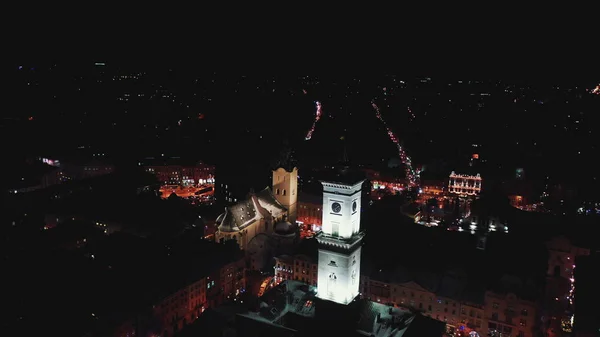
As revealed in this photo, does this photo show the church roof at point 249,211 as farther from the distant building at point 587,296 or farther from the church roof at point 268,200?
the distant building at point 587,296

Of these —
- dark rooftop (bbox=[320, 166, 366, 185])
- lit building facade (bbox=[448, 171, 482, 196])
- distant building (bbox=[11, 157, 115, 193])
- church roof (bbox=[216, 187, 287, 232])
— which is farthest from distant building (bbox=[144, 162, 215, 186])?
dark rooftop (bbox=[320, 166, 366, 185])

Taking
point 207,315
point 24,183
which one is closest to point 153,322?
point 207,315

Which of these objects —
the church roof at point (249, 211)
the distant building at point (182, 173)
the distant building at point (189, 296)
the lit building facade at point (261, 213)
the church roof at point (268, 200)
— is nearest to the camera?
the distant building at point (189, 296)

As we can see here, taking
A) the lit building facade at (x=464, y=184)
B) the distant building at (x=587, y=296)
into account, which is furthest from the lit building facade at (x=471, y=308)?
the lit building facade at (x=464, y=184)

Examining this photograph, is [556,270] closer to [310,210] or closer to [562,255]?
[562,255]

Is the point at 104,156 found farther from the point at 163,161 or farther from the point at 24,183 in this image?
the point at 24,183

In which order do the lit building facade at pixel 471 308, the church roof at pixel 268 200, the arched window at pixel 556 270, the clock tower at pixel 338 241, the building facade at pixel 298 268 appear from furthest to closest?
the church roof at pixel 268 200 < the arched window at pixel 556 270 < the building facade at pixel 298 268 < the clock tower at pixel 338 241 < the lit building facade at pixel 471 308
